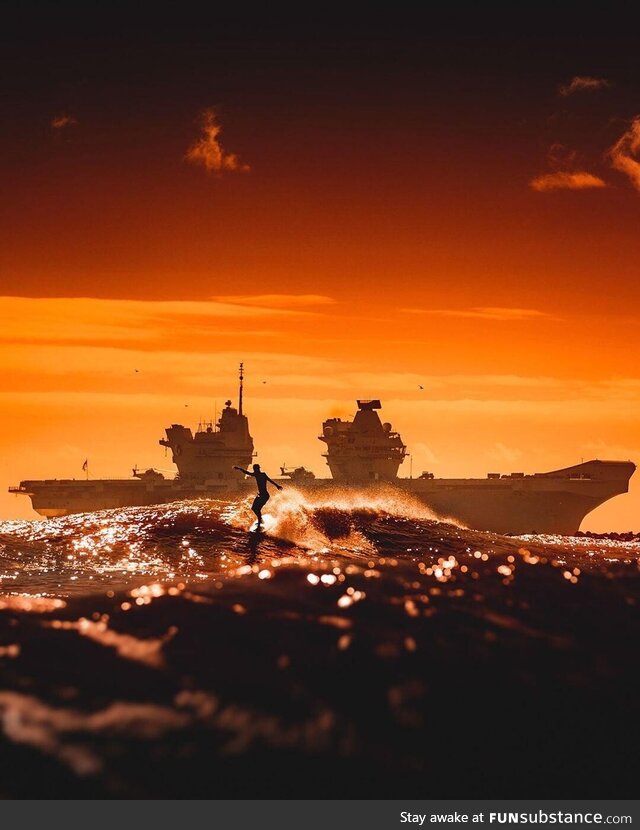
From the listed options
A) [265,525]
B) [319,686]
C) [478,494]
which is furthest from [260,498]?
[478,494]

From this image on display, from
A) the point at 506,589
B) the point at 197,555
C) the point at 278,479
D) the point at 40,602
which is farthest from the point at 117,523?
the point at 278,479

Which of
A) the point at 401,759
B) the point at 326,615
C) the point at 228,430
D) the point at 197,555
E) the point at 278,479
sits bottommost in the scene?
the point at 401,759

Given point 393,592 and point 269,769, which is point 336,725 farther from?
point 393,592

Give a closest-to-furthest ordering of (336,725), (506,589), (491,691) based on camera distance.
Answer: (336,725) < (491,691) < (506,589)

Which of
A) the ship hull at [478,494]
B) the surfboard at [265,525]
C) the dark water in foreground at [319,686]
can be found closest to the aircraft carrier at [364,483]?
the ship hull at [478,494]

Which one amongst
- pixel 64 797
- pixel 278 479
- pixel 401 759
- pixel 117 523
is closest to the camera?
pixel 64 797
